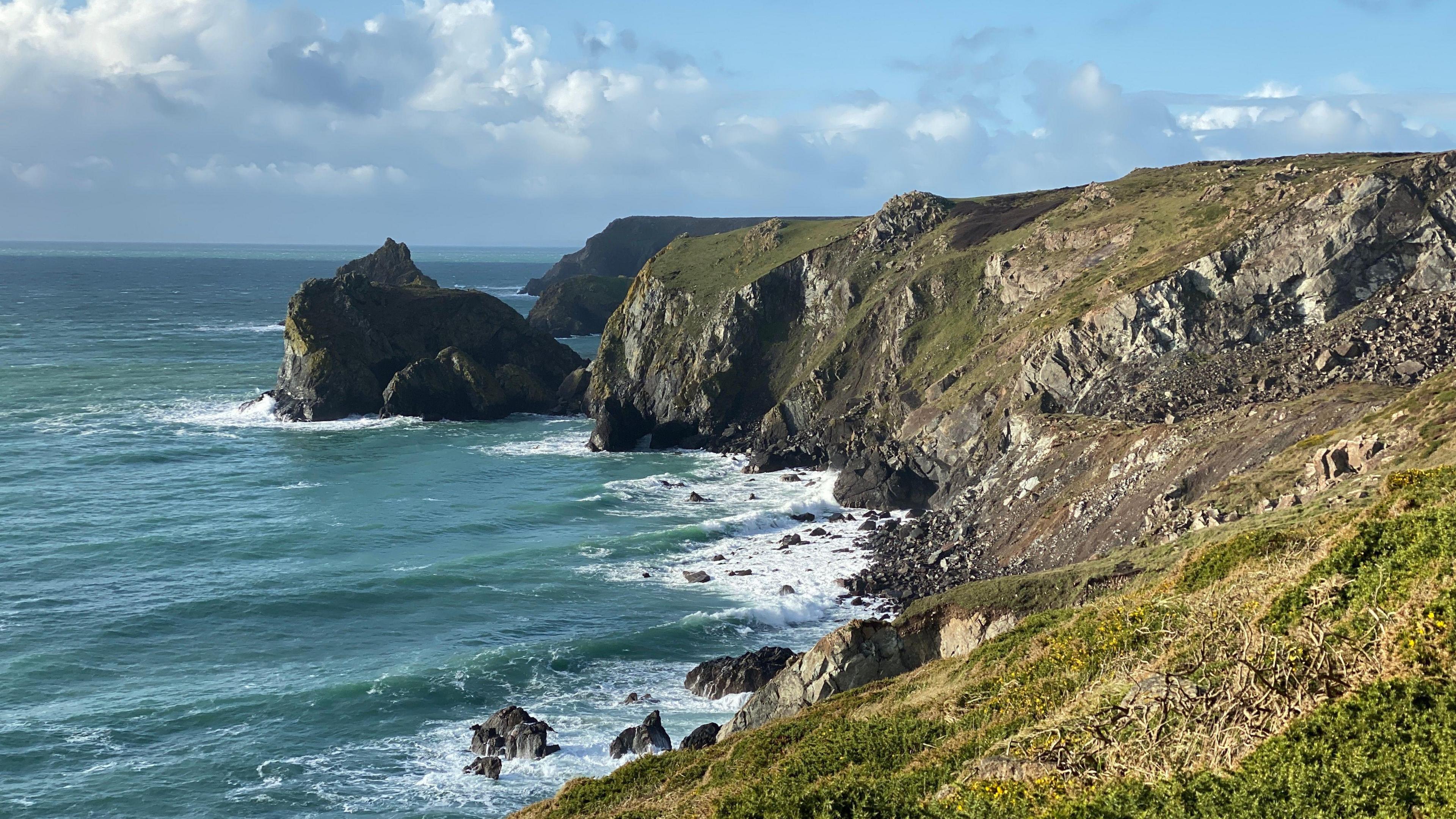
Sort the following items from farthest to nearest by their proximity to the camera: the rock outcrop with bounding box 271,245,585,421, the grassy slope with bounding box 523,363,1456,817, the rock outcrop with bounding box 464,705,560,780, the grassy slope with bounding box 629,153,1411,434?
the rock outcrop with bounding box 271,245,585,421 → the grassy slope with bounding box 629,153,1411,434 → the rock outcrop with bounding box 464,705,560,780 → the grassy slope with bounding box 523,363,1456,817

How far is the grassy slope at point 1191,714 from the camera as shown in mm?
13984

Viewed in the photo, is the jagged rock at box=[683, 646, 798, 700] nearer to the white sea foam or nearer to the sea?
the sea

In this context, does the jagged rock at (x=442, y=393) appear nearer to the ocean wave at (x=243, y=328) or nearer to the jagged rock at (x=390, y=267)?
the jagged rock at (x=390, y=267)

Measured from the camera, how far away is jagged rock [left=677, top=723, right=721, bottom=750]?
118 feet

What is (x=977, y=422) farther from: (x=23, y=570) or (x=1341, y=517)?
(x=23, y=570)

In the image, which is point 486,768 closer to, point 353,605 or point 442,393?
point 353,605

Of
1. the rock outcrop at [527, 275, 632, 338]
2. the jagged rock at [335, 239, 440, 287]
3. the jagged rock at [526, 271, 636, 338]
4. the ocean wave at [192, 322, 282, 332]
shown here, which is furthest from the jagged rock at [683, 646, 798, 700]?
the ocean wave at [192, 322, 282, 332]

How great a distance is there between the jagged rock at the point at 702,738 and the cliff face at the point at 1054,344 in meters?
21.0

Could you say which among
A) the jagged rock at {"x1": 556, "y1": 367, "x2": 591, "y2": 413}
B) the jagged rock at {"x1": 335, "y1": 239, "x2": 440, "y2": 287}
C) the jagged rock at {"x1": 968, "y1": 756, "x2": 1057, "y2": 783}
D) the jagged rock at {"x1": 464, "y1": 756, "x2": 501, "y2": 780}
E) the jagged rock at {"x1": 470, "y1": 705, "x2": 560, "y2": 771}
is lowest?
the jagged rock at {"x1": 464, "y1": 756, "x2": 501, "y2": 780}

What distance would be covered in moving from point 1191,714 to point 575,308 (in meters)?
177

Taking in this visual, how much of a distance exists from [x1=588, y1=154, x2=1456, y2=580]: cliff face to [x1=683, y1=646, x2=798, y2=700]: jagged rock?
517 inches

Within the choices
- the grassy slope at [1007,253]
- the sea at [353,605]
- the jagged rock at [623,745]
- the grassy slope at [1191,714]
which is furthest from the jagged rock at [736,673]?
the grassy slope at [1007,253]

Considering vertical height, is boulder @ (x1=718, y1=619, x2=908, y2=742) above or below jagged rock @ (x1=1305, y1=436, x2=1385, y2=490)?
below

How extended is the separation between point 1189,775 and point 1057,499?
141 feet
